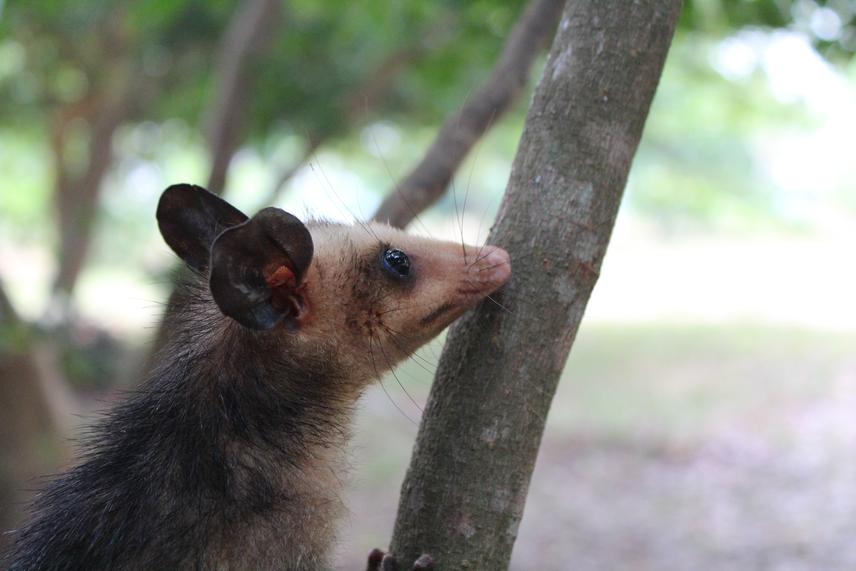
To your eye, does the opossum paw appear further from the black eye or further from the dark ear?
the dark ear

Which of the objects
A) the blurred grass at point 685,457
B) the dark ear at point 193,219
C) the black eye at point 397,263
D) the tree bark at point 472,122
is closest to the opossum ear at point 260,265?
the black eye at point 397,263

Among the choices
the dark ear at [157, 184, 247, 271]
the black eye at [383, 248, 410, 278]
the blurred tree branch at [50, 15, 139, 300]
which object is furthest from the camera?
the blurred tree branch at [50, 15, 139, 300]

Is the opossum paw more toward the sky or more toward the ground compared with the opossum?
more toward the ground

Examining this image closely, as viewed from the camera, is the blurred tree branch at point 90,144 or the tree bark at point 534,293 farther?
the blurred tree branch at point 90,144

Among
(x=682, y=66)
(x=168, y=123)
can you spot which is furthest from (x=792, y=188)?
(x=168, y=123)

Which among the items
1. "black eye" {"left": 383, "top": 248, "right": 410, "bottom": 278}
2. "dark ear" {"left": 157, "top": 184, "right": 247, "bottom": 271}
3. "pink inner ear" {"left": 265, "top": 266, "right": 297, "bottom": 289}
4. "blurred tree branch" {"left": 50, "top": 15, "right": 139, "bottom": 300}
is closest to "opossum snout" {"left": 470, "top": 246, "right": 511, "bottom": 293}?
"black eye" {"left": 383, "top": 248, "right": 410, "bottom": 278}

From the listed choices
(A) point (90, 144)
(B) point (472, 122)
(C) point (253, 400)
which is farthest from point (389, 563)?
(A) point (90, 144)

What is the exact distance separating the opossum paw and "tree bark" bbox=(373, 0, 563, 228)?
70.0 inches

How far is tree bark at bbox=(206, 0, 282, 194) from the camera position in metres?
7.03

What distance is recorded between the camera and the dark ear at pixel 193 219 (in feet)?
9.88

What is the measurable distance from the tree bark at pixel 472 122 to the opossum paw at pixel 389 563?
5.83ft

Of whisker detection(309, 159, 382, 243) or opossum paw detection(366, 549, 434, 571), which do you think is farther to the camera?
whisker detection(309, 159, 382, 243)

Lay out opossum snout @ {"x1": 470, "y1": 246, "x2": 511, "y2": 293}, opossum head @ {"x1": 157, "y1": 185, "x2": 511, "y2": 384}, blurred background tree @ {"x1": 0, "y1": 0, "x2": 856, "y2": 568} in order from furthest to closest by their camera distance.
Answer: blurred background tree @ {"x1": 0, "y1": 0, "x2": 856, "y2": 568}
opossum head @ {"x1": 157, "y1": 185, "x2": 511, "y2": 384}
opossum snout @ {"x1": 470, "y1": 246, "x2": 511, "y2": 293}

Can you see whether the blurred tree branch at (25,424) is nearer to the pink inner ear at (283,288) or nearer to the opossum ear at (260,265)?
the pink inner ear at (283,288)
